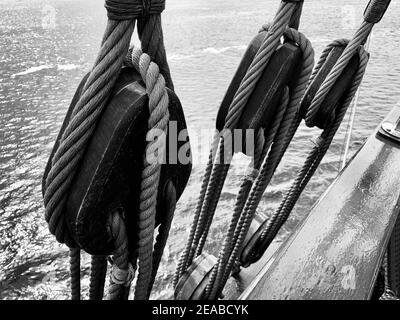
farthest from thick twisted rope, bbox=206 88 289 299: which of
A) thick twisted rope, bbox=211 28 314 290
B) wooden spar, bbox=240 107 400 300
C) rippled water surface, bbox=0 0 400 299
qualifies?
rippled water surface, bbox=0 0 400 299

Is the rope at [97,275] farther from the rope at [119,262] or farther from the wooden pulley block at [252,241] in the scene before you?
the wooden pulley block at [252,241]

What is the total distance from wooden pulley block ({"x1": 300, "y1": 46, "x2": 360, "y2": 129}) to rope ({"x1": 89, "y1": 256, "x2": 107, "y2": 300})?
0.75 meters

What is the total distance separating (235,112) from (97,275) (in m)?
0.46

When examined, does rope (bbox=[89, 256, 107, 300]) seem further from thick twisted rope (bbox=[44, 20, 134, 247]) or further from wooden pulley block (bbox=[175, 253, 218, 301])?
wooden pulley block (bbox=[175, 253, 218, 301])

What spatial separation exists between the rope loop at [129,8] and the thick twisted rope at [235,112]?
0.33m

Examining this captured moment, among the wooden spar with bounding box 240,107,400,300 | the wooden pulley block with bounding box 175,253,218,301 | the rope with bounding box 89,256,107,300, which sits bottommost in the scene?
the wooden pulley block with bounding box 175,253,218,301

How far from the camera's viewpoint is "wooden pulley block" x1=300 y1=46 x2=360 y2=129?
1070 millimetres

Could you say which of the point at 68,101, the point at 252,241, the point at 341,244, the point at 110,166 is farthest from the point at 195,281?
the point at 68,101

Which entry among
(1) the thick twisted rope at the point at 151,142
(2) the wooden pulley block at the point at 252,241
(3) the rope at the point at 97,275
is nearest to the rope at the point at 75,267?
(3) the rope at the point at 97,275

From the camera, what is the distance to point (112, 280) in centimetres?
61

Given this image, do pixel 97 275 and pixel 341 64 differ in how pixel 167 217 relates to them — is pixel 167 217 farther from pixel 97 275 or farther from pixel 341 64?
pixel 341 64

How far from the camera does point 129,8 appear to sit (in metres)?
0.50
